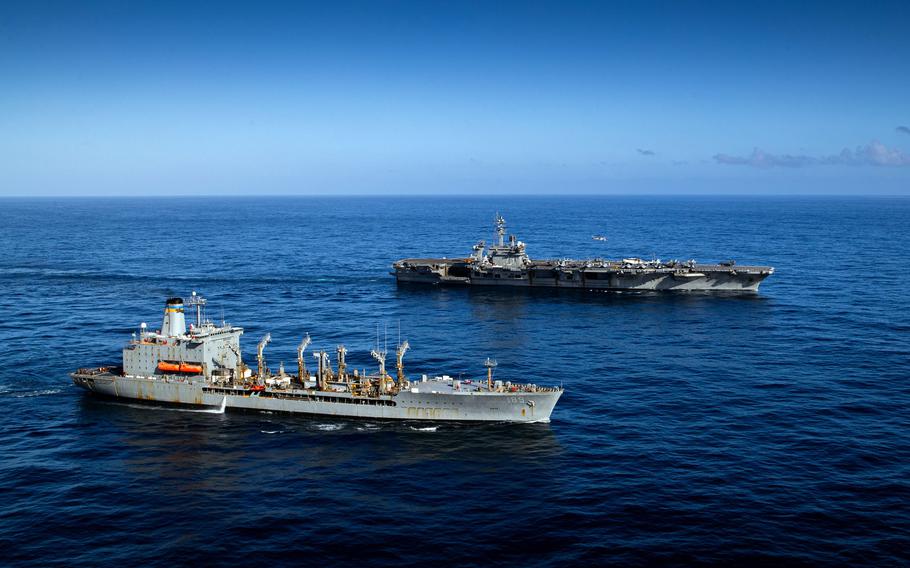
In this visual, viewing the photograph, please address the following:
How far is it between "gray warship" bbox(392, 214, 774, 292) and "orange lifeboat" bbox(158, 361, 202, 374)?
70707mm

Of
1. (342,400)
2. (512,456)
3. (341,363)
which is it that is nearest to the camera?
(512,456)

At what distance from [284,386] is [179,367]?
11.0 metres

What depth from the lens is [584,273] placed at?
423ft

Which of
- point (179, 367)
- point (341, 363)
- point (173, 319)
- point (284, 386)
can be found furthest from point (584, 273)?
point (179, 367)

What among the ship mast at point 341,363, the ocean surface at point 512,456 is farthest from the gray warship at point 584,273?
the ship mast at point 341,363

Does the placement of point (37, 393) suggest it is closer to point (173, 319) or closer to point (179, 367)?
point (179, 367)

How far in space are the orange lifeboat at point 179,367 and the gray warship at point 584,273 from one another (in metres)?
70.7

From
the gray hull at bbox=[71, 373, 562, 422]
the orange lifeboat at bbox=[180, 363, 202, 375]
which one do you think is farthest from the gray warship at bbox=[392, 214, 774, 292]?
the gray hull at bbox=[71, 373, 562, 422]

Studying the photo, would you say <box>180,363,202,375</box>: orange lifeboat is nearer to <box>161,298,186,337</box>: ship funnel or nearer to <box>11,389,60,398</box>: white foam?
<box>161,298,186,337</box>: ship funnel

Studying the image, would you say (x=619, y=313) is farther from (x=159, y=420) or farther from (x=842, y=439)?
(x=159, y=420)

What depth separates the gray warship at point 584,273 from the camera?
12319 cm

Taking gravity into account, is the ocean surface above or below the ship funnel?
below

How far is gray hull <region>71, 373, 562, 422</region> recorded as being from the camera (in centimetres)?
6003

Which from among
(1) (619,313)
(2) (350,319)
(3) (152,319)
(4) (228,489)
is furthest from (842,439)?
(3) (152,319)
